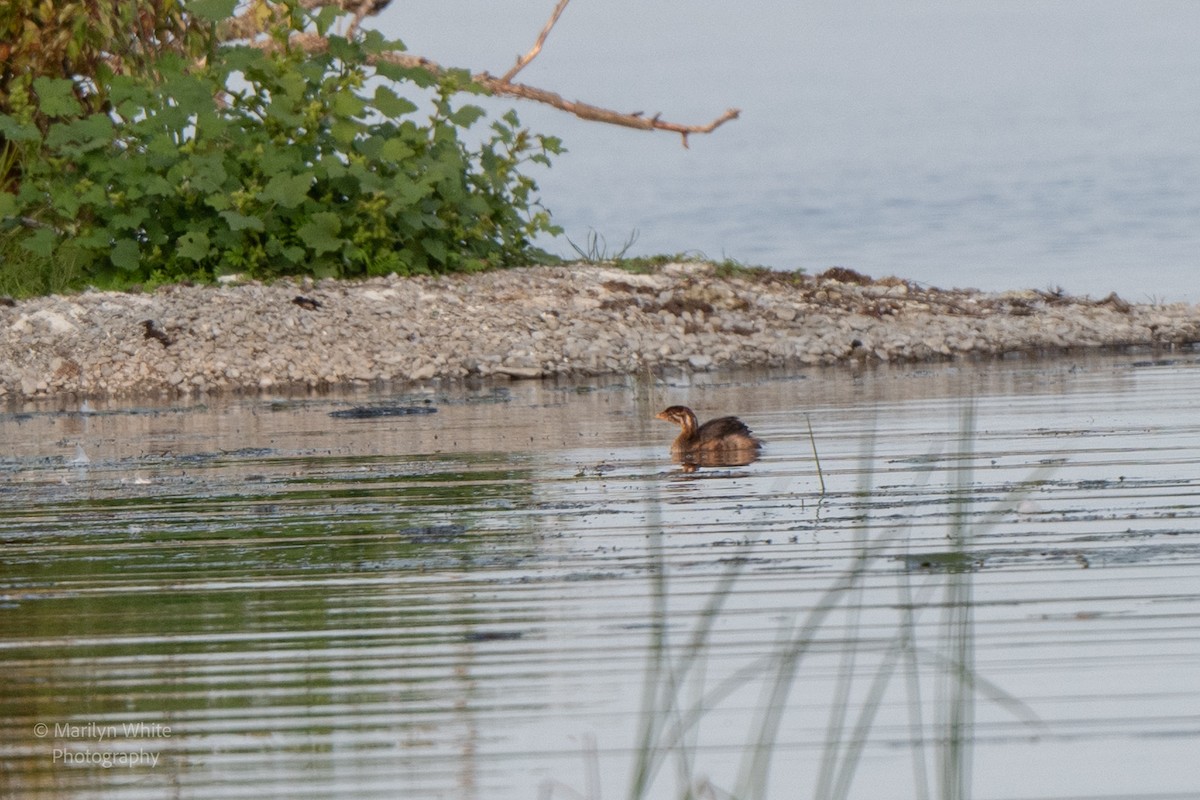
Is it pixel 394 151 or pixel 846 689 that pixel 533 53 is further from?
pixel 846 689

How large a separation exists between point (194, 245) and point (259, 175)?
3.29 feet

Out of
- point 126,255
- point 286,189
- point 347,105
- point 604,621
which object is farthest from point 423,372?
point 604,621

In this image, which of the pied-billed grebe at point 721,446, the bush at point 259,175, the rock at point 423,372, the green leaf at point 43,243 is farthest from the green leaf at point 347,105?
the pied-billed grebe at point 721,446

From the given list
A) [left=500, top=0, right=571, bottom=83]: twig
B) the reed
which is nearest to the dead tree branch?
[left=500, top=0, right=571, bottom=83]: twig

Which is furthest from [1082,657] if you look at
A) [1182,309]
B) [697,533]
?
[1182,309]

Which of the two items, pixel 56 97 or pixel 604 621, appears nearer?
pixel 604 621

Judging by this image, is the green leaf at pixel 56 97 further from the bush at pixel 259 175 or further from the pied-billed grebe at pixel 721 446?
the pied-billed grebe at pixel 721 446

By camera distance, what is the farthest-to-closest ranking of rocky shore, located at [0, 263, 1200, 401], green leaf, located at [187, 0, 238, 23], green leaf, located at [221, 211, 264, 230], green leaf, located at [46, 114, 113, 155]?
green leaf, located at [46, 114, 113, 155] < green leaf, located at [187, 0, 238, 23] < green leaf, located at [221, 211, 264, 230] < rocky shore, located at [0, 263, 1200, 401]

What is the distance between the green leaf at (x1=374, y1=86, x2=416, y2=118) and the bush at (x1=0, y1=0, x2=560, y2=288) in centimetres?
2

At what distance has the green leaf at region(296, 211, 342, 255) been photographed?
1981 centimetres

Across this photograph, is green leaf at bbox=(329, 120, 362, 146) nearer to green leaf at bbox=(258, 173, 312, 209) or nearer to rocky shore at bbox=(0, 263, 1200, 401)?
green leaf at bbox=(258, 173, 312, 209)

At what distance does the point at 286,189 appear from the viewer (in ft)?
64.1

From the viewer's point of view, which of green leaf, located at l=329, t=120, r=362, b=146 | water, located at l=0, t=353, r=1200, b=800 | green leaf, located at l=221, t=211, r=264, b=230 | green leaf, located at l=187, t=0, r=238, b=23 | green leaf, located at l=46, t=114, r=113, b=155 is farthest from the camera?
green leaf, located at l=46, t=114, r=113, b=155

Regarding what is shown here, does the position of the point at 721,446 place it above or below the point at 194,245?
below
